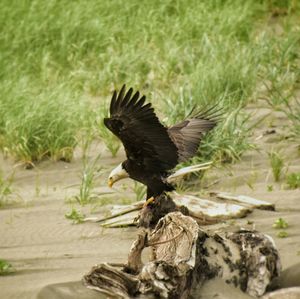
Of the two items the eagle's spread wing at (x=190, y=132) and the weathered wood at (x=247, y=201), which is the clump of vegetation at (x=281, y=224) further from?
the eagle's spread wing at (x=190, y=132)

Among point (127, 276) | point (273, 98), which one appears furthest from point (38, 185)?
point (127, 276)

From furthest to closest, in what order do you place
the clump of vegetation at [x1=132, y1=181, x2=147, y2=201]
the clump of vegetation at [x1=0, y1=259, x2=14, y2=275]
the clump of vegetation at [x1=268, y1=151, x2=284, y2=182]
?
the clump of vegetation at [x1=268, y1=151, x2=284, y2=182] < the clump of vegetation at [x1=132, y1=181, x2=147, y2=201] < the clump of vegetation at [x1=0, y1=259, x2=14, y2=275]

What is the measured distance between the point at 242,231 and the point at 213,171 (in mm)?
2092

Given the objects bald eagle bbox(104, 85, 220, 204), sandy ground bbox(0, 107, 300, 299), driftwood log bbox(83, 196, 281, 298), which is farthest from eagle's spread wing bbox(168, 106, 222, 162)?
driftwood log bbox(83, 196, 281, 298)

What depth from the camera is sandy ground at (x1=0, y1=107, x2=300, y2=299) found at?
5363mm

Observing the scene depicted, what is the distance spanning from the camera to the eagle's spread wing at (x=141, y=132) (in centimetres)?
528

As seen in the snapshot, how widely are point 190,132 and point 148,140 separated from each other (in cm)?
78

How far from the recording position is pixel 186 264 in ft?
15.0

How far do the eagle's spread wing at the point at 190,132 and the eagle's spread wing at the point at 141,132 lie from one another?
339 millimetres

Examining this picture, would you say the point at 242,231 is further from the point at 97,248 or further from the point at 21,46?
the point at 21,46

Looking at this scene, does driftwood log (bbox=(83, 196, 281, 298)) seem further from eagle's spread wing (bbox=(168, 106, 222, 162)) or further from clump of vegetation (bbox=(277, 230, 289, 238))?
eagle's spread wing (bbox=(168, 106, 222, 162))

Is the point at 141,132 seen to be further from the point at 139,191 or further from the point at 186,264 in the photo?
the point at 139,191

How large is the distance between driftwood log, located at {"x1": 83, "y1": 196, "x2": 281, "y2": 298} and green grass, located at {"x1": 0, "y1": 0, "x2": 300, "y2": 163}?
216 cm

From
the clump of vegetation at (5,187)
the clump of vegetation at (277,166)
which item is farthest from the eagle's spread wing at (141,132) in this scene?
the clump of vegetation at (5,187)
